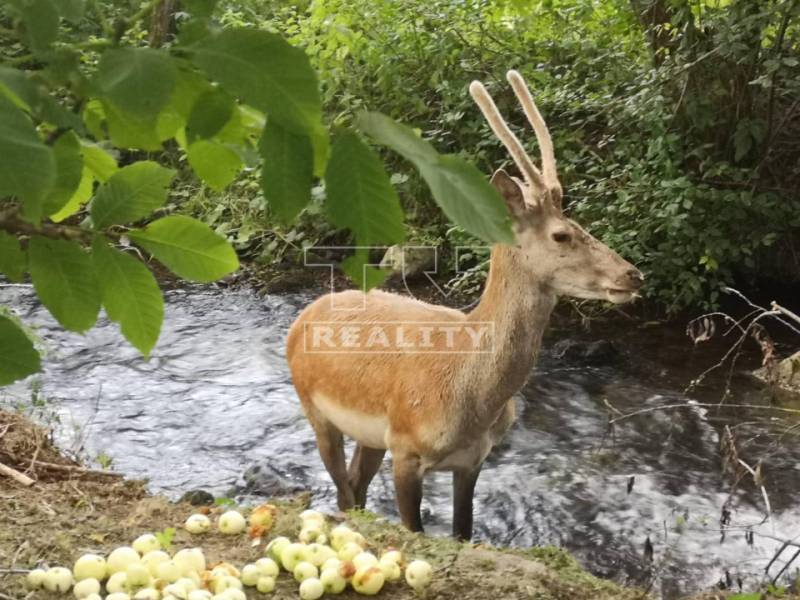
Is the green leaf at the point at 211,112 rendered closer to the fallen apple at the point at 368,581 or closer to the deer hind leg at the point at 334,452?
the fallen apple at the point at 368,581

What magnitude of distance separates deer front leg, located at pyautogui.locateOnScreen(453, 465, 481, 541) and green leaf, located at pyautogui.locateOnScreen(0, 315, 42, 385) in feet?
12.6

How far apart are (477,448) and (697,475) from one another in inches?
94.5

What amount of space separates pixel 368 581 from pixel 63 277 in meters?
2.25

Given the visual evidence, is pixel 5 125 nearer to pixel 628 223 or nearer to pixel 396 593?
pixel 396 593

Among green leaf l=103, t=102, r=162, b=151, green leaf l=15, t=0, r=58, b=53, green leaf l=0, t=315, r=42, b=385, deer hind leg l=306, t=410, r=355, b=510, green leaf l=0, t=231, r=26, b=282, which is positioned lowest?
deer hind leg l=306, t=410, r=355, b=510

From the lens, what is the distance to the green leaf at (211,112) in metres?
1.00

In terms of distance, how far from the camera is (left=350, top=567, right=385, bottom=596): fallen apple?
3.18 m

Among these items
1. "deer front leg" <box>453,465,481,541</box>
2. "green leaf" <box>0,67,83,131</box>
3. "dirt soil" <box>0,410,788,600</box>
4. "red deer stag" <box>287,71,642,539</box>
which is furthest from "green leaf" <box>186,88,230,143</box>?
"deer front leg" <box>453,465,481,541</box>

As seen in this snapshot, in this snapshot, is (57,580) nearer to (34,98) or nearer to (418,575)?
(418,575)

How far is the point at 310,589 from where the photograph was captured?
10.2 ft

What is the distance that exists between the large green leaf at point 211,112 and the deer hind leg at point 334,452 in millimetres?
4381

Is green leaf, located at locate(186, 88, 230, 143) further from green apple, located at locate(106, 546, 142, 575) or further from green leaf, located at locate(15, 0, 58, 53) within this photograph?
green apple, located at locate(106, 546, 142, 575)

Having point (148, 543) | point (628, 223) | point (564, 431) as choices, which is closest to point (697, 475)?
point (564, 431)

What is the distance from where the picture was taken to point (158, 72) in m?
0.86
